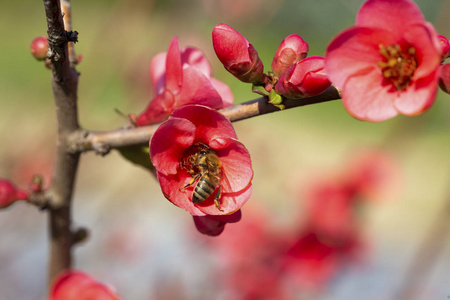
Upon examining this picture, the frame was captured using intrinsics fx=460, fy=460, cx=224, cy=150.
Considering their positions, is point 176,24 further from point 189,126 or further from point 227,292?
point 189,126

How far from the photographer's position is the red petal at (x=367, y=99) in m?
0.56

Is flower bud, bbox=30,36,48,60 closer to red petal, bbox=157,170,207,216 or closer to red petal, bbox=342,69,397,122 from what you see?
red petal, bbox=157,170,207,216

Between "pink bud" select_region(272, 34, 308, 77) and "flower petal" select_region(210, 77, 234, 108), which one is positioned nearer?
"pink bud" select_region(272, 34, 308, 77)

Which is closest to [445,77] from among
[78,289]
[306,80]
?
[306,80]

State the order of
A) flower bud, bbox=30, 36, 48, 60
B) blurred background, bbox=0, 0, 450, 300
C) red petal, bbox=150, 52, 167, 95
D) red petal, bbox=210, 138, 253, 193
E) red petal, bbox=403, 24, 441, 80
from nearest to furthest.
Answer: red petal, bbox=403, 24, 441, 80, red petal, bbox=210, 138, 253, 193, flower bud, bbox=30, 36, 48, 60, red petal, bbox=150, 52, 167, 95, blurred background, bbox=0, 0, 450, 300

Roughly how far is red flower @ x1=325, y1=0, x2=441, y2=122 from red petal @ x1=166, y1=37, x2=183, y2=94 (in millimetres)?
254

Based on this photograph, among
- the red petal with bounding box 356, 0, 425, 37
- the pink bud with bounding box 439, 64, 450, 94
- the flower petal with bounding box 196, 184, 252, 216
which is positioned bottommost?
the flower petal with bounding box 196, 184, 252, 216

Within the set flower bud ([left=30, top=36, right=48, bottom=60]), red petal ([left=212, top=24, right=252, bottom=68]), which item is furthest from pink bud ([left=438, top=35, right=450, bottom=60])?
flower bud ([left=30, top=36, right=48, bottom=60])

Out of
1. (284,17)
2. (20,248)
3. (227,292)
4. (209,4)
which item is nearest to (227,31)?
(227,292)

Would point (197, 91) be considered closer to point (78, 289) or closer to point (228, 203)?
point (228, 203)

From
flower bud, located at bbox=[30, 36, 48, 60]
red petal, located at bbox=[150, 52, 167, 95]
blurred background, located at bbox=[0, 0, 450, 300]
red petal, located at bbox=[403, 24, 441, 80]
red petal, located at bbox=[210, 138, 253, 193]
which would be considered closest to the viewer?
red petal, located at bbox=[403, 24, 441, 80]

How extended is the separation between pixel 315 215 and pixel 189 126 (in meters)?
1.25

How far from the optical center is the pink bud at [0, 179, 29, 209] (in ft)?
2.57

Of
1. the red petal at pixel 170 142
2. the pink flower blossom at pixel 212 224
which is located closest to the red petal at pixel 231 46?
the red petal at pixel 170 142
